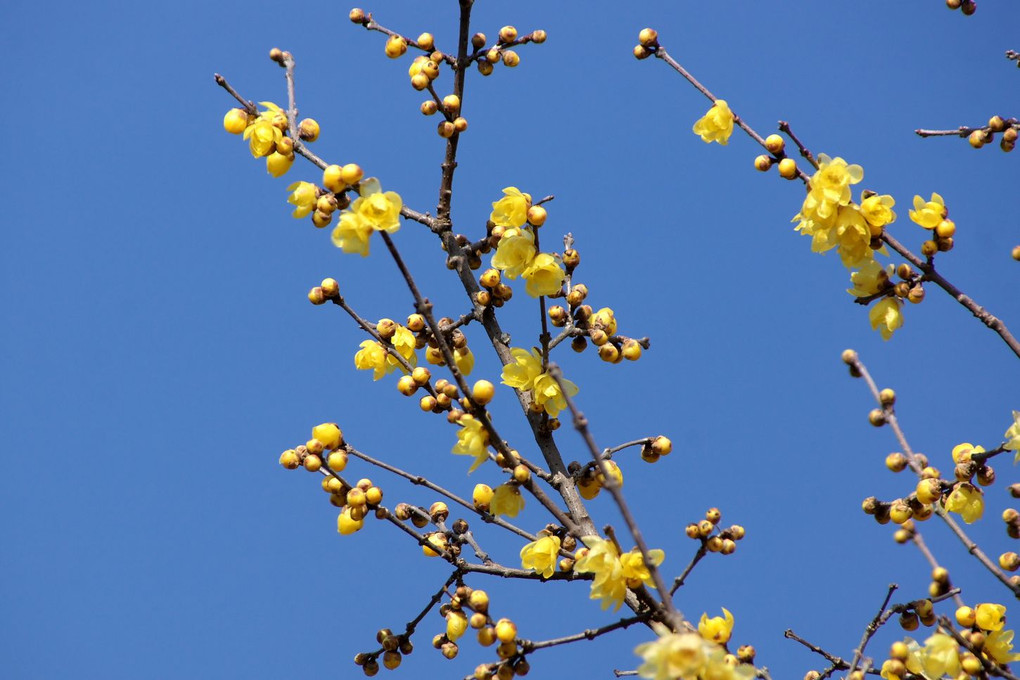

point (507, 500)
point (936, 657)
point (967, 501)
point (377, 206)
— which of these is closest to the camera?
point (936, 657)

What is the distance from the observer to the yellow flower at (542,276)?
119 inches

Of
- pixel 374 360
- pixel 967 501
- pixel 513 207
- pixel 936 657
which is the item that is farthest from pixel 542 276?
pixel 936 657

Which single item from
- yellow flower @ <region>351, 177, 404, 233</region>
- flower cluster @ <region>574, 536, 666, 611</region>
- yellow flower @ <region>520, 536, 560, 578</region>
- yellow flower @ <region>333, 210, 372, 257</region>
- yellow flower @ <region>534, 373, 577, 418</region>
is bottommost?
flower cluster @ <region>574, 536, 666, 611</region>

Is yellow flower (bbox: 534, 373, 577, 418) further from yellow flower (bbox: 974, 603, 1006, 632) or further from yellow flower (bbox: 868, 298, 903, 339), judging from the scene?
yellow flower (bbox: 974, 603, 1006, 632)

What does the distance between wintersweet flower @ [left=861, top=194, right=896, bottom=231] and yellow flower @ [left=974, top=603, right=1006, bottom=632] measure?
3.29ft

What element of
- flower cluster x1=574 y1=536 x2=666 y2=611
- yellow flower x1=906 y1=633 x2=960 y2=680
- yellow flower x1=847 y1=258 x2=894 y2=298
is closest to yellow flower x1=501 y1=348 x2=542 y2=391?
flower cluster x1=574 y1=536 x2=666 y2=611

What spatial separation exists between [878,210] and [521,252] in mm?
1003

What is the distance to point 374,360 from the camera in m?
3.11

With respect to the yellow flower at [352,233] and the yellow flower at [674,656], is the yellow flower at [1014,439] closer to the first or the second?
the yellow flower at [674,656]

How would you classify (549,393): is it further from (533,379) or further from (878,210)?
(878,210)

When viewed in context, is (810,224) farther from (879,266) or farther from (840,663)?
(840,663)

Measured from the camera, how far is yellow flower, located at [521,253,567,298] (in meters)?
3.03

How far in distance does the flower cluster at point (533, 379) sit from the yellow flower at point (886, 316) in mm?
851

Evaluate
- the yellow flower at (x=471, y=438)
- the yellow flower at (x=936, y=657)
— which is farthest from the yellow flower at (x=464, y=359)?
the yellow flower at (x=936, y=657)
